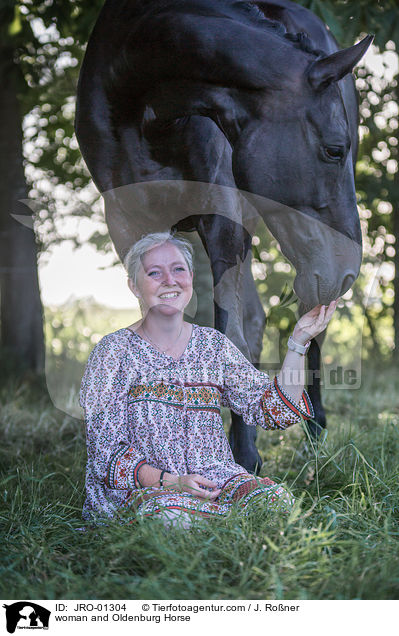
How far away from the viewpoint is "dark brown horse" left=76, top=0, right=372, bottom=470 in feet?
7.54

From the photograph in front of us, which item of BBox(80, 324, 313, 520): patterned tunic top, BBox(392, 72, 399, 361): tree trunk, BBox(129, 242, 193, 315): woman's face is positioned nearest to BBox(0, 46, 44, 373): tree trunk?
BBox(392, 72, 399, 361): tree trunk

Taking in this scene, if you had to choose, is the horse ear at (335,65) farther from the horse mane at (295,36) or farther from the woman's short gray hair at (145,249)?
the woman's short gray hair at (145,249)

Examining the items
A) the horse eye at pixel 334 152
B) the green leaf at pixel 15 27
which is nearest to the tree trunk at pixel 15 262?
the green leaf at pixel 15 27

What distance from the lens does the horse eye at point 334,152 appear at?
2.29 metres

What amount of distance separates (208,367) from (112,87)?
1.35 metres

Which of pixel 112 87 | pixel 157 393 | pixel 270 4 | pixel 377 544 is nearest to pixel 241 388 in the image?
pixel 157 393

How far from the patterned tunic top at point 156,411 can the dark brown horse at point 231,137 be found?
420 mm

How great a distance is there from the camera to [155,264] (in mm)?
2326

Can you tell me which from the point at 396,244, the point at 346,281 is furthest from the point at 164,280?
the point at 396,244

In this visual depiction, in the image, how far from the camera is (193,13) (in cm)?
251

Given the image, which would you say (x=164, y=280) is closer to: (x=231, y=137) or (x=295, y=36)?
(x=231, y=137)

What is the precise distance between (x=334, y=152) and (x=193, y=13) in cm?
79
